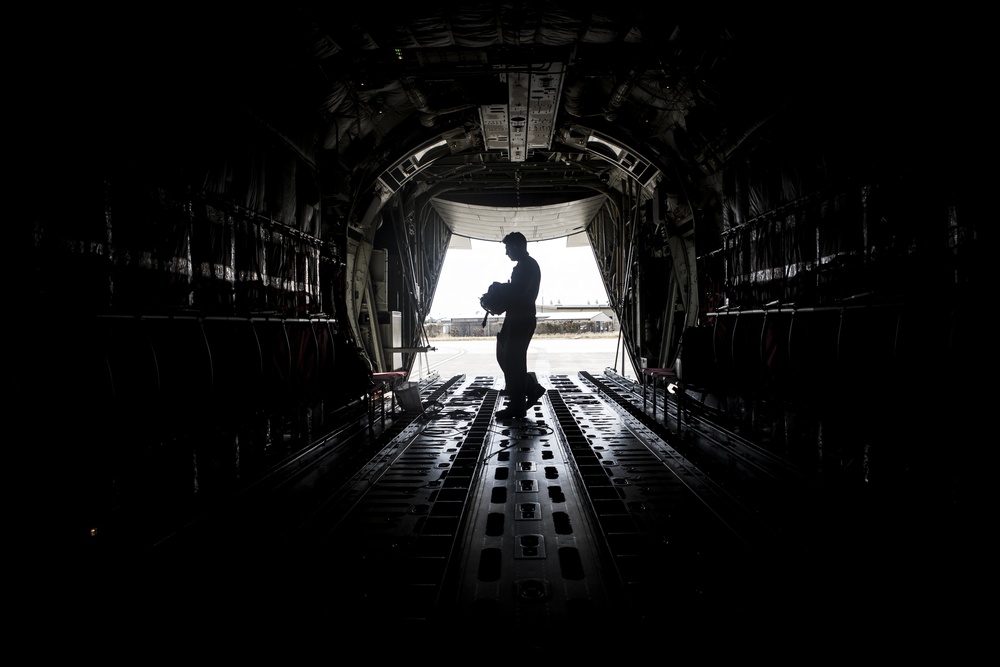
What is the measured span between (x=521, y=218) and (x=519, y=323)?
25.5ft

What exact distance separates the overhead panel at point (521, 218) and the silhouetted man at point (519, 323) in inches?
253

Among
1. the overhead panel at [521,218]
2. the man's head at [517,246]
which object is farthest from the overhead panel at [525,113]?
the overhead panel at [521,218]

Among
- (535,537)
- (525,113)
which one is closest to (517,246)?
(525,113)

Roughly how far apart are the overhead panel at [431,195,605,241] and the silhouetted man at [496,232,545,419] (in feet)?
21.1

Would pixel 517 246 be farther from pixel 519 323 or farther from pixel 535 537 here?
pixel 535 537

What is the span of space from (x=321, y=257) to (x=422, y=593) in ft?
16.0

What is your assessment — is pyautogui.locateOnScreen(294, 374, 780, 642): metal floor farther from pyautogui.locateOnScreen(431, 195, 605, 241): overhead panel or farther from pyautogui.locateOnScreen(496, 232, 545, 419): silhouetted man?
pyautogui.locateOnScreen(431, 195, 605, 241): overhead panel

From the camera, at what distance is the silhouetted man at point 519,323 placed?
5574mm

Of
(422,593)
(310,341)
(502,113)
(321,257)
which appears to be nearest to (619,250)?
(502,113)

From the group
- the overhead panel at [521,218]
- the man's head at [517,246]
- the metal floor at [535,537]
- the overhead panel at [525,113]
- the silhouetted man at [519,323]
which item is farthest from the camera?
the overhead panel at [521,218]

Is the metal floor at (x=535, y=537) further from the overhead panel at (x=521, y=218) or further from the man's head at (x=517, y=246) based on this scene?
the overhead panel at (x=521, y=218)

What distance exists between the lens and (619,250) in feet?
38.4

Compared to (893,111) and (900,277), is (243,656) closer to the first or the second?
(900,277)

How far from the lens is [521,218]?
1283 centimetres
